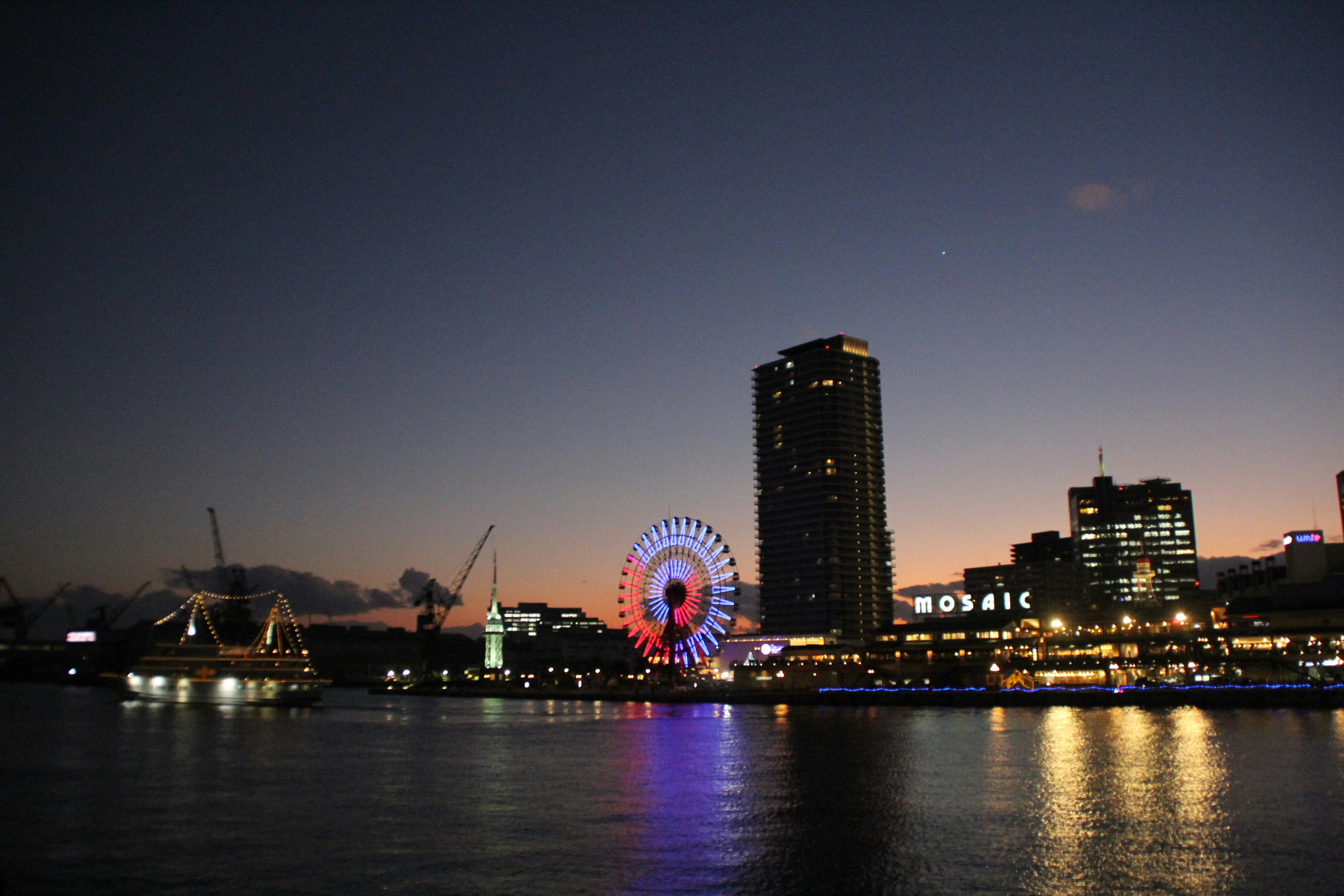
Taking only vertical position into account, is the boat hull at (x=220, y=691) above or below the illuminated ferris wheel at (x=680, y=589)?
below

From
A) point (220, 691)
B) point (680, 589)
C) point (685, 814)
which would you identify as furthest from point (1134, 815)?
point (220, 691)

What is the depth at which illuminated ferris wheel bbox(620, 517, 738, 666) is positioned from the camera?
502ft

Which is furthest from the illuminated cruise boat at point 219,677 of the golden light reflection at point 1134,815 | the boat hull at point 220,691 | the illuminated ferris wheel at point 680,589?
the golden light reflection at point 1134,815

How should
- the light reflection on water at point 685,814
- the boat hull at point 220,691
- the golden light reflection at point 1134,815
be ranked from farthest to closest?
the boat hull at point 220,691 < the light reflection on water at point 685,814 < the golden light reflection at point 1134,815

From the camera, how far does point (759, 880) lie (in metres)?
31.8

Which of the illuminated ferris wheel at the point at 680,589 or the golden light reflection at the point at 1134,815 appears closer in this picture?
the golden light reflection at the point at 1134,815

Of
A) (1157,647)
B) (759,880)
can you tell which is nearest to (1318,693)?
(1157,647)

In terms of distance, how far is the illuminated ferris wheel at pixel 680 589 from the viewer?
502 ft

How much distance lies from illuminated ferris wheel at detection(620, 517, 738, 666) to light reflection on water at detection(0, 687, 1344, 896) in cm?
6459

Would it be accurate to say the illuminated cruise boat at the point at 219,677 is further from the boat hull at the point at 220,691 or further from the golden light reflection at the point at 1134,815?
the golden light reflection at the point at 1134,815

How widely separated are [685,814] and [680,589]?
109755 mm

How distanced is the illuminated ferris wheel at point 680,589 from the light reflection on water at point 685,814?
64.6 m

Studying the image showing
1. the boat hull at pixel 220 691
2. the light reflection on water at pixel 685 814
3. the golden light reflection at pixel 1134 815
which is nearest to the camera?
the golden light reflection at pixel 1134 815

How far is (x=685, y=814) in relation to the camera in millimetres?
44500
